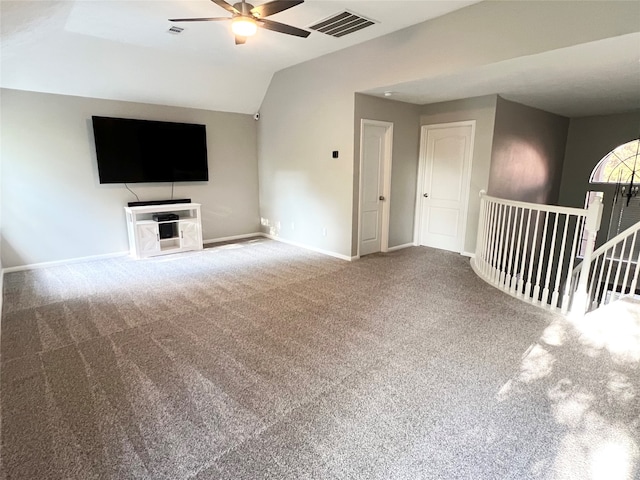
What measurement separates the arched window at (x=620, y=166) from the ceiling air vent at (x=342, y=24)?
577 centimetres

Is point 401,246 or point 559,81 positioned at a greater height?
point 559,81

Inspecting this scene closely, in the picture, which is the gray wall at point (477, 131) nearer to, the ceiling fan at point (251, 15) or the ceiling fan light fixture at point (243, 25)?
the ceiling fan at point (251, 15)

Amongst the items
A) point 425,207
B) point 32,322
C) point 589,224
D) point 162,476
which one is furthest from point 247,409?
point 425,207

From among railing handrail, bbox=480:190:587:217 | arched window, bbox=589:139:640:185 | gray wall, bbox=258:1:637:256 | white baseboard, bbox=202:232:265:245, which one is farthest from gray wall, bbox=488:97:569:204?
white baseboard, bbox=202:232:265:245

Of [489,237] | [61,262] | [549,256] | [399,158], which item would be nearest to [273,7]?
[399,158]

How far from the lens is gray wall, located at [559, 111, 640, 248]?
6.28m

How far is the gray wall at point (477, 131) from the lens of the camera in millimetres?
4991

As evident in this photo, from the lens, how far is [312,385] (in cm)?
230

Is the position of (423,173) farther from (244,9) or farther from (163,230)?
(163,230)

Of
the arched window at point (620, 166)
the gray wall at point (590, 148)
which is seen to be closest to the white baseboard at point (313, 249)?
the gray wall at point (590, 148)

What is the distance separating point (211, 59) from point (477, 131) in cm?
412

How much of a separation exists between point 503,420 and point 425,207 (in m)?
4.44

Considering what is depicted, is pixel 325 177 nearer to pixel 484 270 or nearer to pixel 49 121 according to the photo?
pixel 484 270

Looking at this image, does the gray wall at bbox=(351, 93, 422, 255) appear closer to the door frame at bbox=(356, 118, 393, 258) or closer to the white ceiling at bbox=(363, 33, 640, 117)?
the door frame at bbox=(356, 118, 393, 258)
